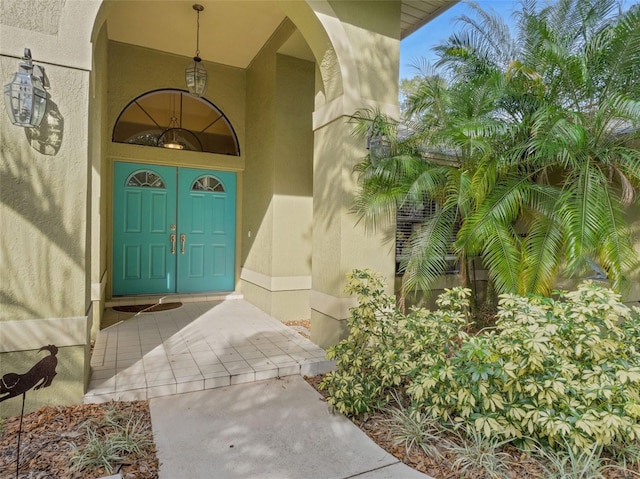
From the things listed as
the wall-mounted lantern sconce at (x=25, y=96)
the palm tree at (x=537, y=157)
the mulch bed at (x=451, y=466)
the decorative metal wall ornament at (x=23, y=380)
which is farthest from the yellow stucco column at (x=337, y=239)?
the wall-mounted lantern sconce at (x=25, y=96)

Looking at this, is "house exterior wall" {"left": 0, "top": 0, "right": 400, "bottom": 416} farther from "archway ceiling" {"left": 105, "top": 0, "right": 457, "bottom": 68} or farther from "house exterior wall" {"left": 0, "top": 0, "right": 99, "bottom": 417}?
"archway ceiling" {"left": 105, "top": 0, "right": 457, "bottom": 68}

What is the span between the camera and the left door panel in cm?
622

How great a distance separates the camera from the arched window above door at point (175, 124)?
6.25m

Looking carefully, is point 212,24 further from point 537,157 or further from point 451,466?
point 451,466

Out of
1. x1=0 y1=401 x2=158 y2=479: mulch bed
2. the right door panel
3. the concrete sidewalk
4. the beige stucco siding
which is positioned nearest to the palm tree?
the concrete sidewalk

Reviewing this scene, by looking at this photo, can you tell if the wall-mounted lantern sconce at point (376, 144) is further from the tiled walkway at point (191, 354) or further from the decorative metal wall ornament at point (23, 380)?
the decorative metal wall ornament at point (23, 380)

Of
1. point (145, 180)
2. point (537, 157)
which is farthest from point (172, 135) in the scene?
point (537, 157)

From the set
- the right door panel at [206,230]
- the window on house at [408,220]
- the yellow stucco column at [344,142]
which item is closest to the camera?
the yellow stucco column at [344,142]

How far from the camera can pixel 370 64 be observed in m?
4.22

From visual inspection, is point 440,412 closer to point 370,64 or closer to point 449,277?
point 449,277

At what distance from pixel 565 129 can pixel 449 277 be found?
8.16ft

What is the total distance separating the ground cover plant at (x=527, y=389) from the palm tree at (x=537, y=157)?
94 centimetres

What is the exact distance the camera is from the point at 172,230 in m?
6.59

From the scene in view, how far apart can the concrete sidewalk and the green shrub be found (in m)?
0.30
